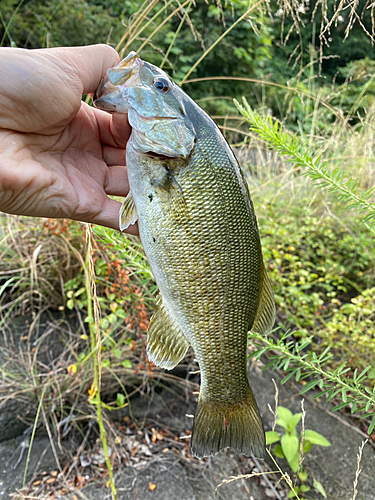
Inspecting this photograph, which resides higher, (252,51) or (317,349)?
(252,51)

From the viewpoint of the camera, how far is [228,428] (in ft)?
3.99

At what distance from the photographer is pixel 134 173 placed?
1137 millimetres

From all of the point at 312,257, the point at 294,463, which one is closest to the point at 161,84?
the point at 294,463

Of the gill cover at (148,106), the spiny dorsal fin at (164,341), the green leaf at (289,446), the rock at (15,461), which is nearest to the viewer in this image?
the gill cover at (148,106)

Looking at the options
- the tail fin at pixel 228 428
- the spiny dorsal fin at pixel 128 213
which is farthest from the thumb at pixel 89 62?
the tail fin at pixel 228 428

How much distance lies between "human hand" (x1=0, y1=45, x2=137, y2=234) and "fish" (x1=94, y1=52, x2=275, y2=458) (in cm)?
18

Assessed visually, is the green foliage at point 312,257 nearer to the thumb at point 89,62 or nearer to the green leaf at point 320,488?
the green leaf at point 320,488

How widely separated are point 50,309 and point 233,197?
1.98 meters

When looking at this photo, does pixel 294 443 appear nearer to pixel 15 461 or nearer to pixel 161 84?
pixel 15 461

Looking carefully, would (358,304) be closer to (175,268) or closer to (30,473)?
(175,268)

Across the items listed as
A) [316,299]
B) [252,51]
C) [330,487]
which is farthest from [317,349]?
[252,51]

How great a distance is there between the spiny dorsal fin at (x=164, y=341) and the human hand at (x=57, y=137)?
1.30ft

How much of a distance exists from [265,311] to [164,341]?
1.22 ft

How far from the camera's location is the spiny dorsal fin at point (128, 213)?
117 centimetres
